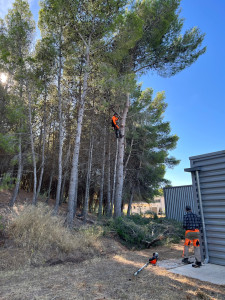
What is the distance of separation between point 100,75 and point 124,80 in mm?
1086

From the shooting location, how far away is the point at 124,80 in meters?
9.05

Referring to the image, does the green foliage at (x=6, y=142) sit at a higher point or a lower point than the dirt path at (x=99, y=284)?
higher

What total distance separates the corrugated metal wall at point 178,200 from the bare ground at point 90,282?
28.3ft

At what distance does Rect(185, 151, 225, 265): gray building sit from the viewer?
→ 13.2ft

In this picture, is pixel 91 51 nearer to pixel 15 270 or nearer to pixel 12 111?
pixel 12 111

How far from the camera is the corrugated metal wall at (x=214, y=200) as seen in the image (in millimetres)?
4020

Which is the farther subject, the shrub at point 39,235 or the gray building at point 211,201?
the shrub at point 39,235

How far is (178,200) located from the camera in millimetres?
12945

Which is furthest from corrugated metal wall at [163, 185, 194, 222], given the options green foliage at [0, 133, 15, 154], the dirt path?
green foliage at [0, 133, 15, 154]

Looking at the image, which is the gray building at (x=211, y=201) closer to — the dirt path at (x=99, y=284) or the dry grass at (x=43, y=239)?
the dirt path at (x=99, y=284)

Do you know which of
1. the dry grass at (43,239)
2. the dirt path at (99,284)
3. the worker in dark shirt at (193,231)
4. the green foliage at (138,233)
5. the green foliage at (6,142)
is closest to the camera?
the dirt path at (99,284)

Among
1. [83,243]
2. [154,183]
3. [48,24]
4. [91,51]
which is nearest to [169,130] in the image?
[154,183]

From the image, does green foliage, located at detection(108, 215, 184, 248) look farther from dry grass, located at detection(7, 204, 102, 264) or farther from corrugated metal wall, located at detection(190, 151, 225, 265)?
corrugated metal wall, located at detection(190, 151, 225, 265)

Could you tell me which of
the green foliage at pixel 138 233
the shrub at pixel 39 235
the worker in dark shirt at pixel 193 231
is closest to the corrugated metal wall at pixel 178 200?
the green foliage at pixel 138 233
